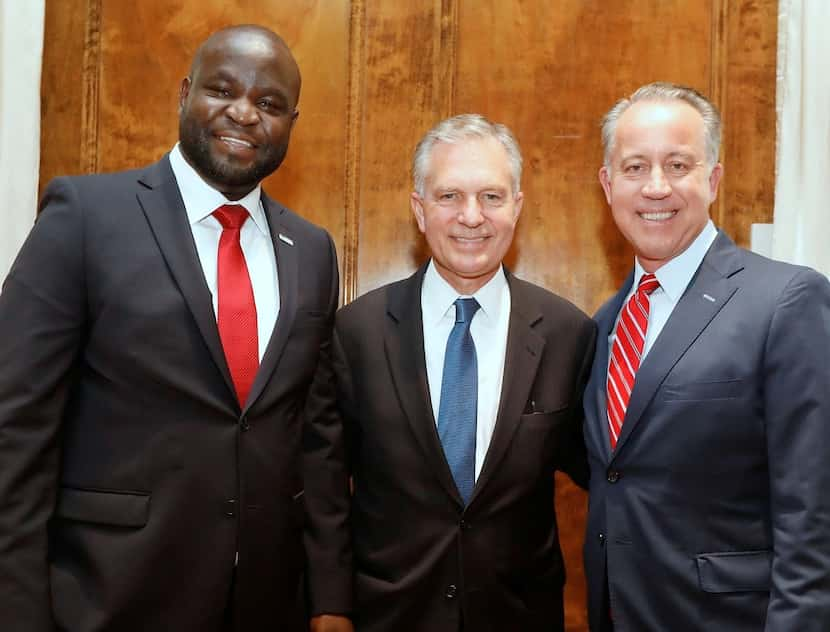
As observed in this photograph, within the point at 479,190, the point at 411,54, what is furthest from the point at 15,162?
the point at 479,190

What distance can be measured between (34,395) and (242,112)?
718mm

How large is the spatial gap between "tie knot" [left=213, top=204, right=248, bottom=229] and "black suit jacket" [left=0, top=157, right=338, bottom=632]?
9 centimetres

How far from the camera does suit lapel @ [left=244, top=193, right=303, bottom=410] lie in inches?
70.1

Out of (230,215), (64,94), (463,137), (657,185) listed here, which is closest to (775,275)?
(657,185)

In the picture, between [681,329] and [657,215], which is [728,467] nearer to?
[681,329]

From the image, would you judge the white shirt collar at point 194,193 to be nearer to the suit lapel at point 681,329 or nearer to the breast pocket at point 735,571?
the suit lapel at point 681,329

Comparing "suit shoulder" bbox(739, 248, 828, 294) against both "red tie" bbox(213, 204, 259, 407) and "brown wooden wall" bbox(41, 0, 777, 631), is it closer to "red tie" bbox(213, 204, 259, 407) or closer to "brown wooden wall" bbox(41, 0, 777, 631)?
"brown wooden wall" bbox(41, 0, 777, 631)

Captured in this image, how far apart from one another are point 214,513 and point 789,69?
217 centimetres

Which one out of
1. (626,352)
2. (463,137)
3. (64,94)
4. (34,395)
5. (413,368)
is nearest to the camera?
(34,395)

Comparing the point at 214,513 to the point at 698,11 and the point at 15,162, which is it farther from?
the point at 698,11

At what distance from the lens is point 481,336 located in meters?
2.11

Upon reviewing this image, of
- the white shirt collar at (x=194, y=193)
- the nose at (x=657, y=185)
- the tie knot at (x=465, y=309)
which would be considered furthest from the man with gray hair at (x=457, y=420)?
the white shirt collar at (x=194, y=193)

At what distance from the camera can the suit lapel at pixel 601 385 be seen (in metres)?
1.89

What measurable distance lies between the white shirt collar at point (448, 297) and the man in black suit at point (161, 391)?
0.39 m
